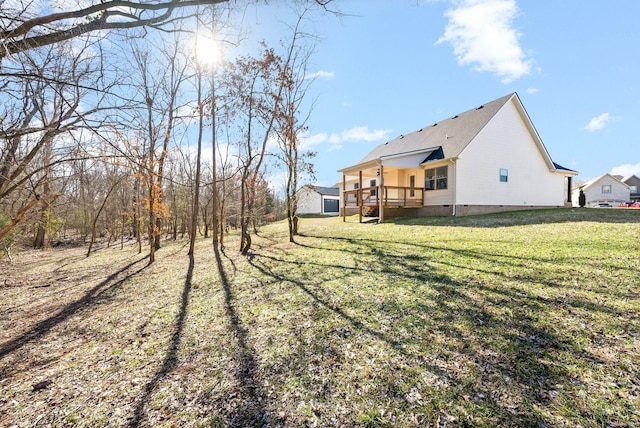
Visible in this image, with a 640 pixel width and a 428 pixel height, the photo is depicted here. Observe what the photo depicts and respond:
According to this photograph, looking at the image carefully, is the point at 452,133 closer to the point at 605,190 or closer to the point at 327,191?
the point at 327,191

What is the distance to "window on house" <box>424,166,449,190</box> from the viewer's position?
49.8 ft

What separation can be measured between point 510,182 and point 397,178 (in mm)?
6543

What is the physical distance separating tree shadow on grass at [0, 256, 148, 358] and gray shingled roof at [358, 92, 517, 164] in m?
15.4

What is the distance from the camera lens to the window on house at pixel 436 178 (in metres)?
15.2

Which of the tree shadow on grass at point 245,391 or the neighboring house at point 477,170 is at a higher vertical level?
the neighboring house at point 477,170

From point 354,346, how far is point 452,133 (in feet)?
54.9

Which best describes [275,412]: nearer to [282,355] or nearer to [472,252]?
[282,355]

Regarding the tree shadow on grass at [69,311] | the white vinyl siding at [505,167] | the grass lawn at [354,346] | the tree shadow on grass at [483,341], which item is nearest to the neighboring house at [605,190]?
the white vinyl siding at [505,167]

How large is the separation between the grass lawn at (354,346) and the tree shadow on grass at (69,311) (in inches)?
2.5

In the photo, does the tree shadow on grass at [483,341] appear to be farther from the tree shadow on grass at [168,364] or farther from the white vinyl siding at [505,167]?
the white vinyl siding at [505,167]

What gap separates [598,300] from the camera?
4102 millimetres

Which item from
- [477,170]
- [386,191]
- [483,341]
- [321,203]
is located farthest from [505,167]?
[321,203]

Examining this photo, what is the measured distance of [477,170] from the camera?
49.3ft

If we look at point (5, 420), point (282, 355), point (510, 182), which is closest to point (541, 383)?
point (282, 355)
